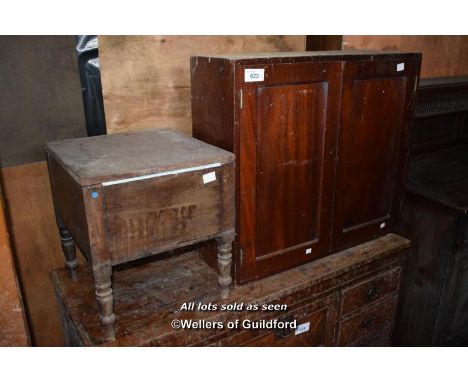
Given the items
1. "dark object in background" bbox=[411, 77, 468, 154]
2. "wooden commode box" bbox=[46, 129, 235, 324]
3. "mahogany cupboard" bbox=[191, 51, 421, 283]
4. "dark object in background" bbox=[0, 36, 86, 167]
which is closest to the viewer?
"wooden commode box" bbox=[46, 129, 235, 324]

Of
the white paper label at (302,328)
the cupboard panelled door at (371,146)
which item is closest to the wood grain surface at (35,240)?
the white paper label at (302,328)

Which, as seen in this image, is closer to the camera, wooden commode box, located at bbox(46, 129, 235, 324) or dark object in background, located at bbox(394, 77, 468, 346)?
wooden commode box, located at bbox(46, 129, 235, 324)

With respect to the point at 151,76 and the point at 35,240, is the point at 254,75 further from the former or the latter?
the point at 35,240

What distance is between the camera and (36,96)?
5.99ft

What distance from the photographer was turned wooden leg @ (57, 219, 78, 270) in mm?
1849

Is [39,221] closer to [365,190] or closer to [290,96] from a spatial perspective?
[290,96]

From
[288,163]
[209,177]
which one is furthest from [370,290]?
[209,177]

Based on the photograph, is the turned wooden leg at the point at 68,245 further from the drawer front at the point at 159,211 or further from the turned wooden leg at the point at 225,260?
the turned wooden leg at the point at 225,260

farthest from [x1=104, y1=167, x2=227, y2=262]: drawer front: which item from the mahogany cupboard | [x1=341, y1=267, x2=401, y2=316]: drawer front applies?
[x1=341, y1=267, x2=401, y2=316]: drawer front

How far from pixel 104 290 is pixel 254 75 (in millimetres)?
892

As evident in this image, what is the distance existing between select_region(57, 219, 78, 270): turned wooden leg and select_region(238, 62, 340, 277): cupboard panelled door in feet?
2.40

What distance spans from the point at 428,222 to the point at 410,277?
1.24 feet

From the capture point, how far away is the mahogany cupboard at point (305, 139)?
1.62 metres

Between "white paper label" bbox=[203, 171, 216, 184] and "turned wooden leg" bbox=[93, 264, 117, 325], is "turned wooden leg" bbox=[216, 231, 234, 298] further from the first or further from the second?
"turned wooden leg" bbox=[93, 264, 117, 325]
